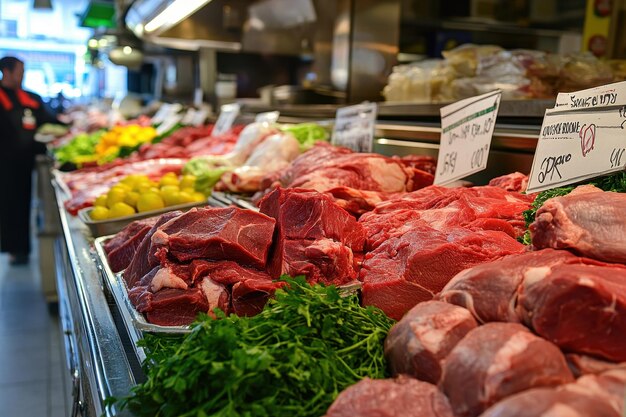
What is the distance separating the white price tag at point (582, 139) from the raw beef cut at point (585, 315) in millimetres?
659

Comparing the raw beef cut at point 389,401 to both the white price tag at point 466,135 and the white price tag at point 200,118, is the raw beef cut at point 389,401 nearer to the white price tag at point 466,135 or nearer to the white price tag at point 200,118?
the white price tag at point 466,135

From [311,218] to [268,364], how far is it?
854 mm

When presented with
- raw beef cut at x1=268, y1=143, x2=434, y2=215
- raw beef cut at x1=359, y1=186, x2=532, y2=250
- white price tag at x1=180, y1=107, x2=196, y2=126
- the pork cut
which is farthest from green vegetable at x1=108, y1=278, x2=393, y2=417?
white price tag at x1=180, y1=107, x2=196, y2=126

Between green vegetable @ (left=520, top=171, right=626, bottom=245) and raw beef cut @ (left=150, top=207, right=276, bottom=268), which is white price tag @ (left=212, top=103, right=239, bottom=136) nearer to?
raw beef cut @ (left=150, top=207, right=276, bottom=268)


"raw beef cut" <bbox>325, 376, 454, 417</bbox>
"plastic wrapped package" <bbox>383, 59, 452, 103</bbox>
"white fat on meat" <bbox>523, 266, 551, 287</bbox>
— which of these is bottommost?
"raw beef cut" <bbox>325, 376, 454, 417</bbox>

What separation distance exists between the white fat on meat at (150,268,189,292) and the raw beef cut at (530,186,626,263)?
3.13ft

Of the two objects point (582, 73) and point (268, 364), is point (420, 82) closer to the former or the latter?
point (582, 73)

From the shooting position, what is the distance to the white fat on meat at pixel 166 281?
1.64 m

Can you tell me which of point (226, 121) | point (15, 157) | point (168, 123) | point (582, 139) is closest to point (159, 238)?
point (582, 139)

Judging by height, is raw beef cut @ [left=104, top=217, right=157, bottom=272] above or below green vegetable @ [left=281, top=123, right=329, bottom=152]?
below

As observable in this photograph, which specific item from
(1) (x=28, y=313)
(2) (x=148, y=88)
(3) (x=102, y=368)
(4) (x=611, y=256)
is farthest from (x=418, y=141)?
(2) (x=148, y=88)

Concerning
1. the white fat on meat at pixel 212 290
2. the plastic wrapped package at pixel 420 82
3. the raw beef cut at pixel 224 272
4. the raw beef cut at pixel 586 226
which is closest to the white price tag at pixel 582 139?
the raw beef cut at pixel 586 226

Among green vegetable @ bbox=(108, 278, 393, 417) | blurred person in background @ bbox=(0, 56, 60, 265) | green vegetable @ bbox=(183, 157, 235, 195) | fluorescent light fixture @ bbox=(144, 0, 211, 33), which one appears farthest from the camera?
blurred person in background @ bbox=(0, 56, 60, 265)

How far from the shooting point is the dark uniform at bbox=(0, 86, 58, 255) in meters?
7.33
